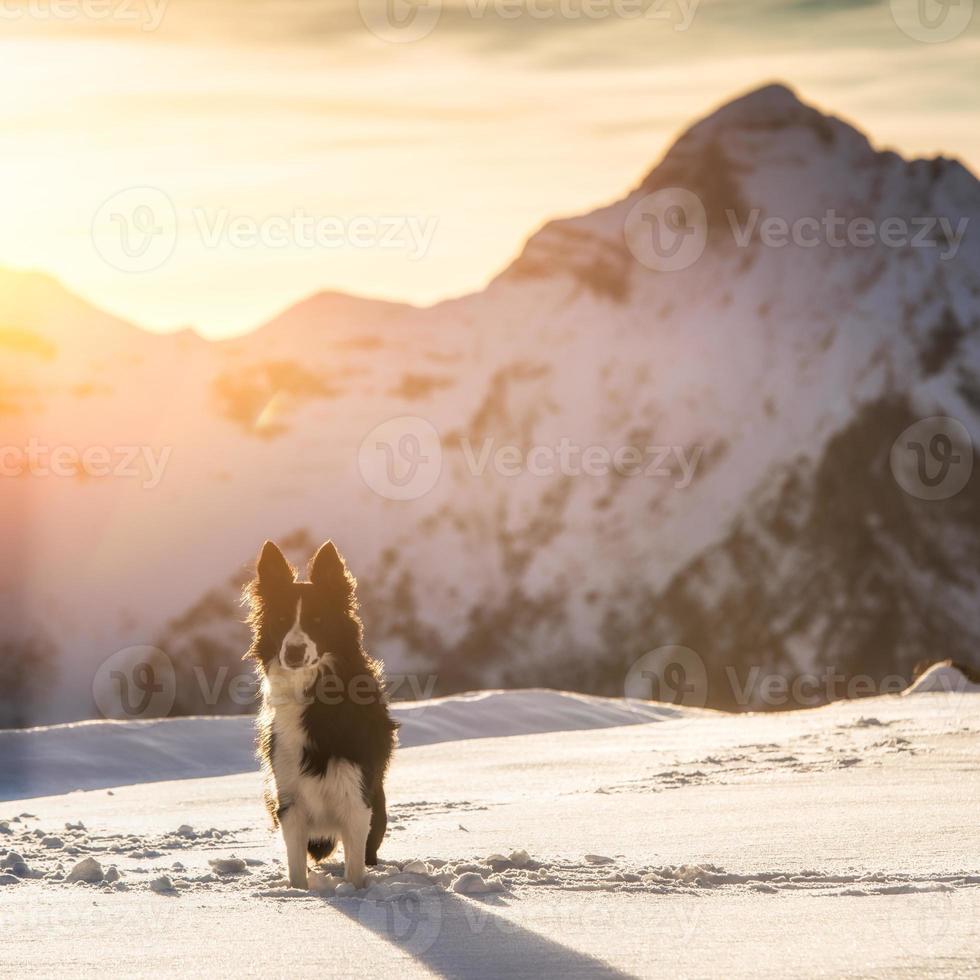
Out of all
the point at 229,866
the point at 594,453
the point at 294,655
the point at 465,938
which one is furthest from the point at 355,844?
the point at 594,453

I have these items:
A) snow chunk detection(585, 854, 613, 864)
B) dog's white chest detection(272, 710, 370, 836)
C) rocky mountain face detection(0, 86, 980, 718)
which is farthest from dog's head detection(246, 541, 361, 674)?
rocky mountain face detection(0, 86, 980, 718)

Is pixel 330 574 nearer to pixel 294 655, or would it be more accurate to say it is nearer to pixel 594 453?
pixel 294 655

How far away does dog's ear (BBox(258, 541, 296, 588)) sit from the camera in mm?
5133

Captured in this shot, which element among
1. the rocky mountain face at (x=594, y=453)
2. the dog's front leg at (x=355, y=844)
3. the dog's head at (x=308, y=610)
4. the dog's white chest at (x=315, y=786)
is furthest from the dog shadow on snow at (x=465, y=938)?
the rocky mountain face at (x=594, y=453)

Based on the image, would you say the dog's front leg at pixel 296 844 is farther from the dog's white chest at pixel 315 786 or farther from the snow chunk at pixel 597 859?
the snow chunk at pixel 597 859

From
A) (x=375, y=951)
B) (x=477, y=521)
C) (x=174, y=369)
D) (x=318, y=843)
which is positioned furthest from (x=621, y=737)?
(x=174, y=369)

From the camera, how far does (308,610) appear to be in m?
5.07

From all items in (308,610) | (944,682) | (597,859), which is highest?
(308,610)

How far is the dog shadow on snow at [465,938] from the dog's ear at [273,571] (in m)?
1.20

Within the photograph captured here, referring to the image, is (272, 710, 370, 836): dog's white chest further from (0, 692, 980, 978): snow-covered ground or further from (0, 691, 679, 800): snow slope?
(0, 691, 679, 800): snow slope

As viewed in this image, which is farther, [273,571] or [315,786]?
[273,571]

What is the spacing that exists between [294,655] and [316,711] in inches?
11.9

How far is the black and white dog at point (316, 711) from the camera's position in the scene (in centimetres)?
502

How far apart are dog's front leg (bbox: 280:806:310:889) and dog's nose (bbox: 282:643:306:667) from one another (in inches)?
23.1
